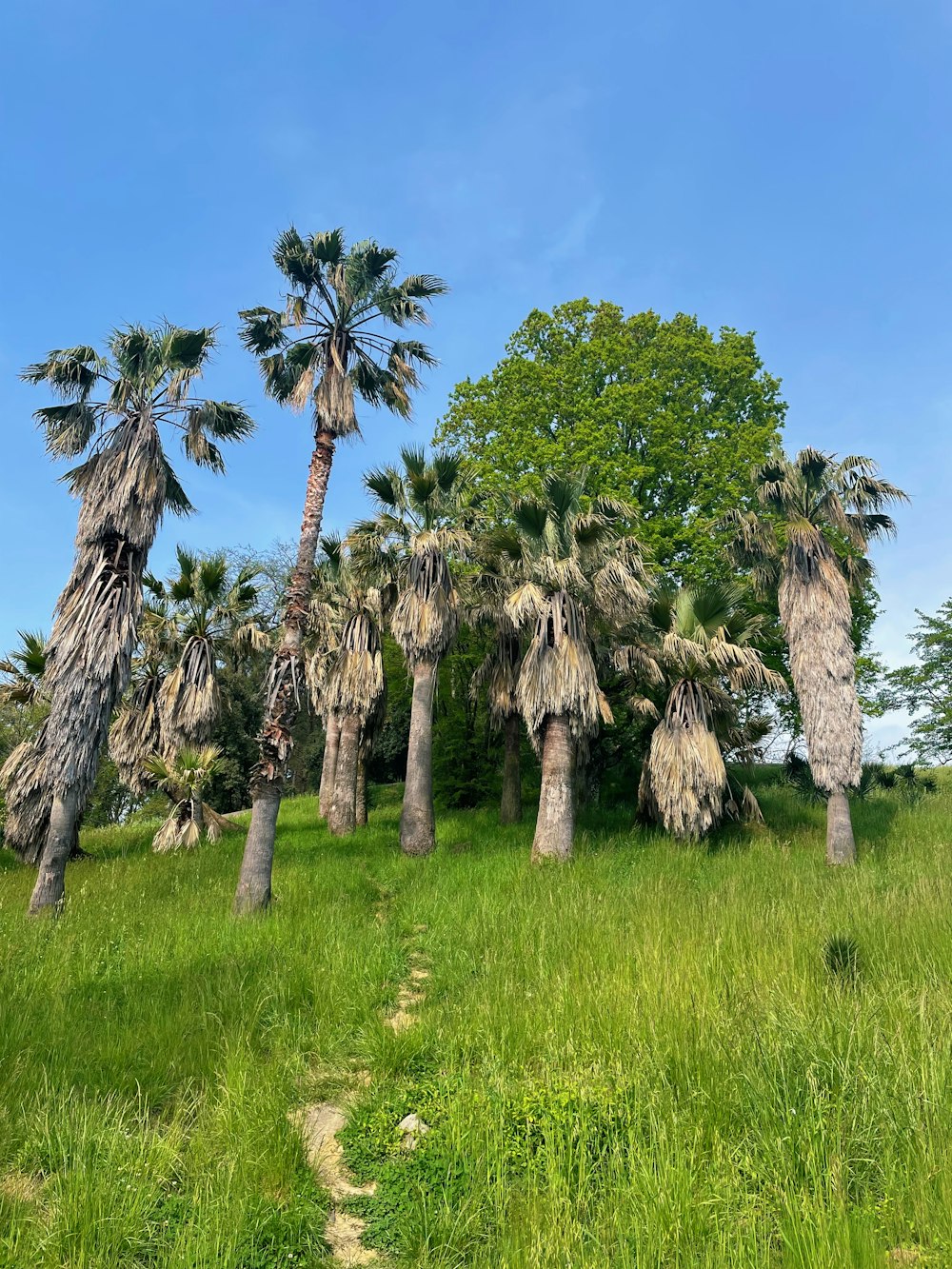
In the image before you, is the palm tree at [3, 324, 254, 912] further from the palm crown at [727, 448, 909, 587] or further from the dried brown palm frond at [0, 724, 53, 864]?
the palm crown at [727, 448, 909, 587]

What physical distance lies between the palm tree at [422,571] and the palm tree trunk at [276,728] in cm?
448

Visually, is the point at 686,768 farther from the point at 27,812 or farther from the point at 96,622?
the point at 27,812

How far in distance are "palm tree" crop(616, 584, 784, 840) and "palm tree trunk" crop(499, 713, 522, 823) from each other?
4104 mm

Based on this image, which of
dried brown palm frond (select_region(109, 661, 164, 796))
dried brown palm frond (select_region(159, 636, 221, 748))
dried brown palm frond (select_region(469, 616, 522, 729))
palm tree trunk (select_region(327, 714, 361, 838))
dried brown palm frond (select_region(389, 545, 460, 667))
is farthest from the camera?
dried brown palm frond (select_region(109, 661, 164, 796))

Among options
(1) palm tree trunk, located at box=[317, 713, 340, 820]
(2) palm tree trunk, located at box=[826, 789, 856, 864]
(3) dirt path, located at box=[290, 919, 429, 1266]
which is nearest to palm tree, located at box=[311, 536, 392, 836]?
(1) palm tree trunk, located at box=[317, 713, 340, 820]

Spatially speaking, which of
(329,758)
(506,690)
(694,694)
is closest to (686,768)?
(694,694)

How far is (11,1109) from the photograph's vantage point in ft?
15.1

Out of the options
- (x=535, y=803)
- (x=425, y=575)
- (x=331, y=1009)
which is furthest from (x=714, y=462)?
(x=331, y=1009)

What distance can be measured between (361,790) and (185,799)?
17.8 ft

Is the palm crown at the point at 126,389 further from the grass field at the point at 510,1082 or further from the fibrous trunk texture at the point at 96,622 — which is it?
the grass field at the point at 510,1082

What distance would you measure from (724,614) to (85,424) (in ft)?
49.5

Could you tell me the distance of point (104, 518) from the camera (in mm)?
12797

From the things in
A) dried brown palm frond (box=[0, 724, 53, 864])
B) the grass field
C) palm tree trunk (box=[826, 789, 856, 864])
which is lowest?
the grass field

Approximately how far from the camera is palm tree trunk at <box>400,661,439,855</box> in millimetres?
16922
